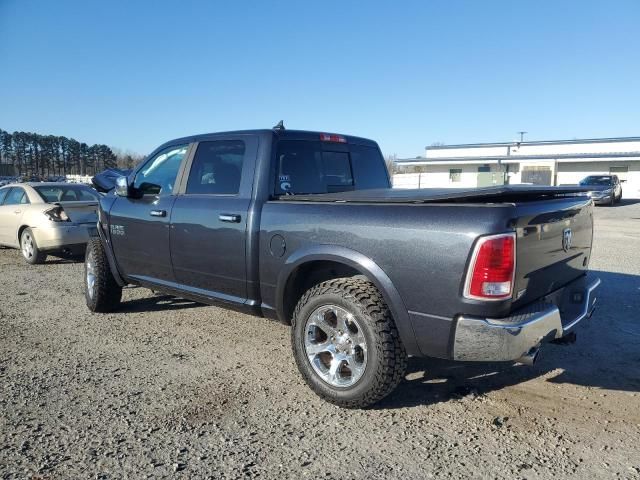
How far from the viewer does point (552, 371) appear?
3840 millimetres

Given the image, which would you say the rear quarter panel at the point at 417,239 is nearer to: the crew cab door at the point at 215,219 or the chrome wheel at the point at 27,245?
the crew cab door at the point at 215,219

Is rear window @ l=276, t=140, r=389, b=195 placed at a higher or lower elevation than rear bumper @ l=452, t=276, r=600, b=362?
higher

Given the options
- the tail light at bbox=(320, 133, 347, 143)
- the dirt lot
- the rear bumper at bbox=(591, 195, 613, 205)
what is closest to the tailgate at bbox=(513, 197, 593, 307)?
the dirt lot

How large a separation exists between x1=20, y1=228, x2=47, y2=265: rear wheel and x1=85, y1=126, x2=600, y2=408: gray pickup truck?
15.0 ft

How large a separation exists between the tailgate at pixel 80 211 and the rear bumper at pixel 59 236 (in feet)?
0.57

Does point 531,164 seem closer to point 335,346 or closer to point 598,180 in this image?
point 598,180

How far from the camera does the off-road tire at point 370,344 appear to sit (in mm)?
3035

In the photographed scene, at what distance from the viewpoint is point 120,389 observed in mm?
3516

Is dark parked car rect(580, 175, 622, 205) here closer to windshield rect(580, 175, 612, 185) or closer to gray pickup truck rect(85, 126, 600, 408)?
windshield rect(580, 175, 612, 185)

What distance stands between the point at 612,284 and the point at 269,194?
17.1 ft

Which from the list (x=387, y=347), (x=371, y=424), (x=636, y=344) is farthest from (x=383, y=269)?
(x=636, y=344)

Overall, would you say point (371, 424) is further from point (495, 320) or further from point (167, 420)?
point (167, 420)

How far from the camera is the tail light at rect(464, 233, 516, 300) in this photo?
2625 mm

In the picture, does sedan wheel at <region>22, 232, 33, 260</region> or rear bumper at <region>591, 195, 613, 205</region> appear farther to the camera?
rear bumper at <region>591, 195, 613, 205</region>
